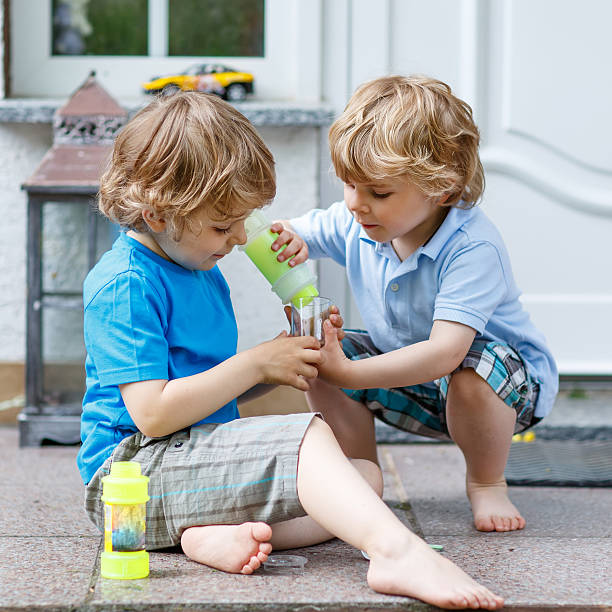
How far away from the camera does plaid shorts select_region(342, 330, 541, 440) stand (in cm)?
178

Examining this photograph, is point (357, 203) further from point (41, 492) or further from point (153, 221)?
point (41, 492)

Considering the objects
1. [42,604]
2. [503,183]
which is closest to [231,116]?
[42,604]

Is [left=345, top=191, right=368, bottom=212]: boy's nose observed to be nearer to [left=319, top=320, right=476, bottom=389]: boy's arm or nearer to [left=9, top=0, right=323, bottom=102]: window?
[left=319, top=320, right=476, bottom=389]: boy's arm

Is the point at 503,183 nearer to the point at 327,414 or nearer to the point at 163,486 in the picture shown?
the point at 327,414

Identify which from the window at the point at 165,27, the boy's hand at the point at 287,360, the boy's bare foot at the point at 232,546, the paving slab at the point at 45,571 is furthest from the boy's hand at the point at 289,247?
the window at the point at 165,27

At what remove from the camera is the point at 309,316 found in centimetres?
165

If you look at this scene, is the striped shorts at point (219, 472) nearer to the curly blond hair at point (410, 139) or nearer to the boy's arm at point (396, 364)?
the boy's arm at point (396, 364)

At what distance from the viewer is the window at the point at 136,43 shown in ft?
9.08

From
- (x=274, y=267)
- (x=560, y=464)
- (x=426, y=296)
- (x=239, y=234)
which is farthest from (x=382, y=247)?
(x=560, y=464)

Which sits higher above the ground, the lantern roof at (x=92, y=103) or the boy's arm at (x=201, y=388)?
the lantern roof at (x=92, y=103)

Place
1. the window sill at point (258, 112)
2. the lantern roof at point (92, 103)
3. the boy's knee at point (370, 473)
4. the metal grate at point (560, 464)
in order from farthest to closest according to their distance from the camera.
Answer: the window sill at point (258, 112)
the lantern roof at point (92, 103)
the metal grate at point (560, 464)
the boy's knee at point (370, 473)

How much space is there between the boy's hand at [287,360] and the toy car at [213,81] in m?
1.29

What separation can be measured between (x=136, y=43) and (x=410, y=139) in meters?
1.44

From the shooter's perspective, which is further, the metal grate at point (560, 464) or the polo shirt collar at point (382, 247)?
the metal grate at point (560, 464)
